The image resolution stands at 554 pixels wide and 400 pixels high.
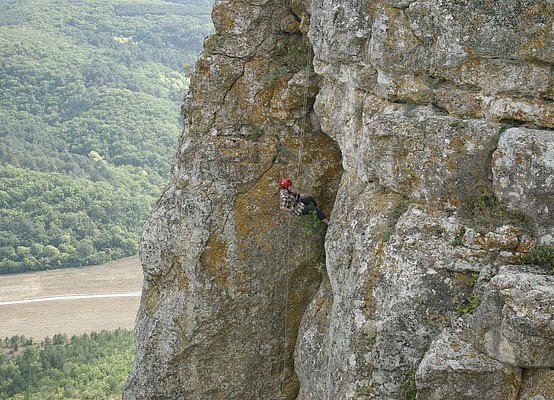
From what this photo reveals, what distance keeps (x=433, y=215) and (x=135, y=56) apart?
10836cm

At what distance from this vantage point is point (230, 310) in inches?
623

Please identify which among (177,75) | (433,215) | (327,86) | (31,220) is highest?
(327,86)

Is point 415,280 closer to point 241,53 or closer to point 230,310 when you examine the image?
point 230,310

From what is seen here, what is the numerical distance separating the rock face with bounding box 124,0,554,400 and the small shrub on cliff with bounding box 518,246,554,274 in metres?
0.14

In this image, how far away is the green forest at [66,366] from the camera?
36188 millimetres

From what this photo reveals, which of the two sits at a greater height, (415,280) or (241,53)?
(241,53)

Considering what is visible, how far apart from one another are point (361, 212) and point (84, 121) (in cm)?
8196

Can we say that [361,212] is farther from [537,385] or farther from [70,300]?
[70,300]

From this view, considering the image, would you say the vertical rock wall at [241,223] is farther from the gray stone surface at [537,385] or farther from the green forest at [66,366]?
the green forest at [66,366]

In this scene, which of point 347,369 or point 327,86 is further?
point 327,86

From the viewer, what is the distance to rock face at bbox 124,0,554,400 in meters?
10.3

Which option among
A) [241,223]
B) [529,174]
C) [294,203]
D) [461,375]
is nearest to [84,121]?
[241,223]

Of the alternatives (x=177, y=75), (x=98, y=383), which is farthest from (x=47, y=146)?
(x=98, y=383)

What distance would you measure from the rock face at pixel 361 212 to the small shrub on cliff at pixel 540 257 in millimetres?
138
